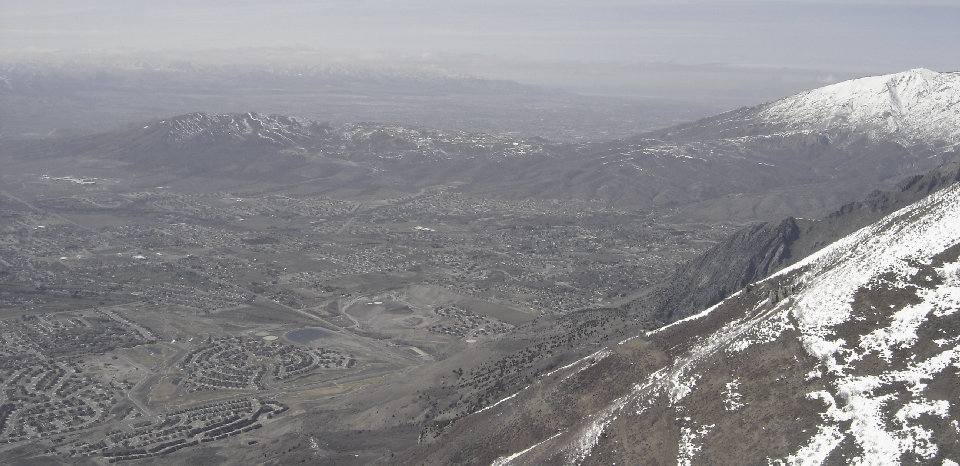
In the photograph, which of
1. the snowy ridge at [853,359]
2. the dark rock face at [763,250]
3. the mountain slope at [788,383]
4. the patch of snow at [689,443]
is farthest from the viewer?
the dark rock face at [763,250]

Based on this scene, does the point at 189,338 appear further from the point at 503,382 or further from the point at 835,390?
the point at 835,390

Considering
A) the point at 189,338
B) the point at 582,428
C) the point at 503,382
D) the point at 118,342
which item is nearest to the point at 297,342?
the point at 189,338

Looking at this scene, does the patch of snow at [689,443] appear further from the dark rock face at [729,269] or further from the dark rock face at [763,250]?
the dark rock face at [763,250]

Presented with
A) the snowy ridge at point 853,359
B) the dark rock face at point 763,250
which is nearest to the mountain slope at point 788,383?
the snowy ridge at point 853,359

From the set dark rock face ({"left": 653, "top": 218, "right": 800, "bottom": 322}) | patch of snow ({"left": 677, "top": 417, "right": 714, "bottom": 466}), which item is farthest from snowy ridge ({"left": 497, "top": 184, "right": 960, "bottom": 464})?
dark rock face ({"left": 653, "top": 218, "right": 800, "bottom": 322})

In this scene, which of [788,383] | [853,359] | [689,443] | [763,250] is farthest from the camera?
[763,250]

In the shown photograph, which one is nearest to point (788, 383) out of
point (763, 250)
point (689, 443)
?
point (689, 443)

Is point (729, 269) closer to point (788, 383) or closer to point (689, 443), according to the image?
point (788, 383)

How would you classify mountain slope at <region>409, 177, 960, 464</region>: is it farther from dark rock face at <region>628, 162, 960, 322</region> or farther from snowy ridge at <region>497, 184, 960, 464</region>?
dark rock face at <region>628, 162, 960, 322</region>

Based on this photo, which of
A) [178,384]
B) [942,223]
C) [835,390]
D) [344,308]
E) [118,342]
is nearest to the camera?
[835,390]
